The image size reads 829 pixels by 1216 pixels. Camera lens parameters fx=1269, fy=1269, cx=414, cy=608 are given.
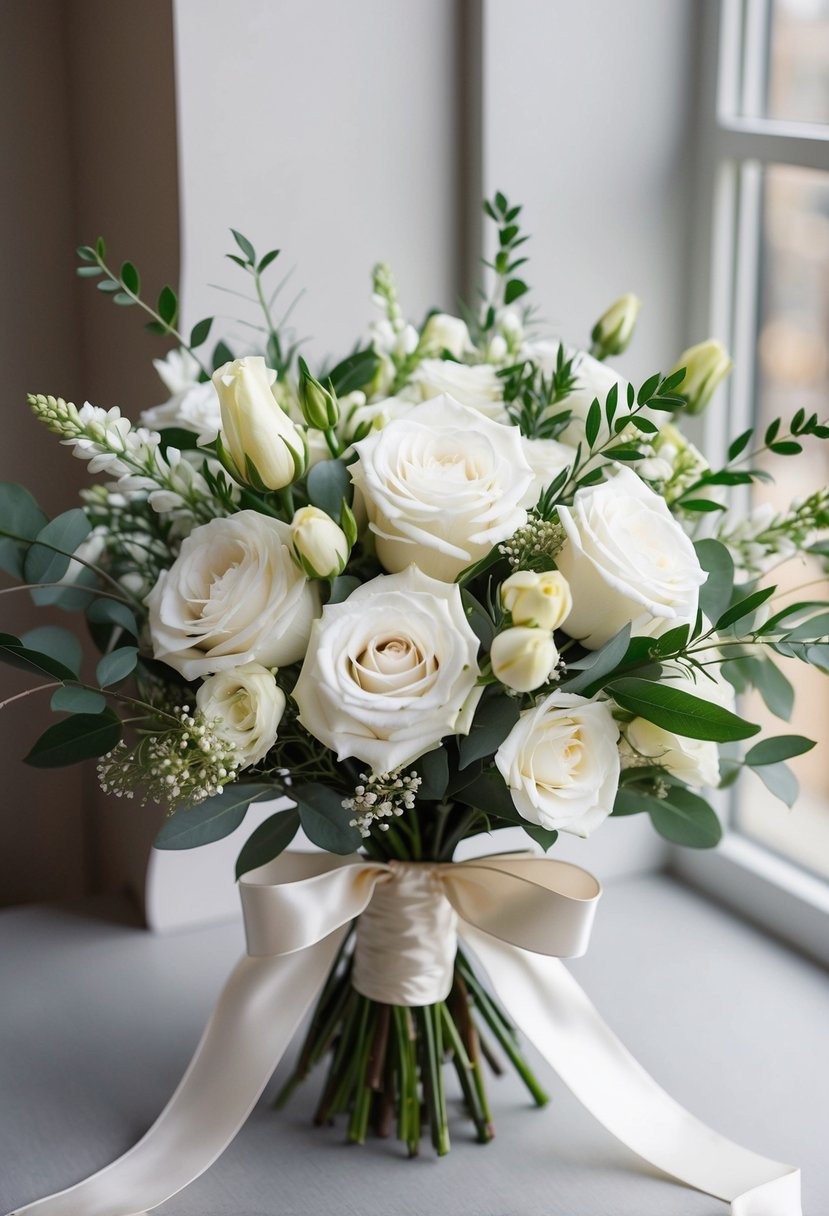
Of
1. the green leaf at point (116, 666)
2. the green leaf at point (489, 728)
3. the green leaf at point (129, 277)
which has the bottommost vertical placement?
the green leaf at point (489, 728)

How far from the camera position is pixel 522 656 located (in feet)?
2.27

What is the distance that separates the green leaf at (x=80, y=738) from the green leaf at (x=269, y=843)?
0.39ft

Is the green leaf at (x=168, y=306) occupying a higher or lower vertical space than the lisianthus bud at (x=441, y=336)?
Result: higher

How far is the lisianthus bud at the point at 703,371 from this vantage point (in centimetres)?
96

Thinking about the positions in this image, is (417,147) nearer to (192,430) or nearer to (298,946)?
(192,430)

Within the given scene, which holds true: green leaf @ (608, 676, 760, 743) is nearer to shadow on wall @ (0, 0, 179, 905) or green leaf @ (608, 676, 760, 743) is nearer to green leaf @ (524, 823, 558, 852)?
green leaf @ (524, 823, 558, 852)

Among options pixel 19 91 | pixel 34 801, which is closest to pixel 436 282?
pixel 19 91

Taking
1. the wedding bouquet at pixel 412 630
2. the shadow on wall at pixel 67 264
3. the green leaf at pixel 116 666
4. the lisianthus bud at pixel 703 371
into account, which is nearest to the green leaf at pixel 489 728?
the wedding bouquet at pixel 412 630

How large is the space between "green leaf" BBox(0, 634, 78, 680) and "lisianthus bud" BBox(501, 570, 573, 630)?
30cm

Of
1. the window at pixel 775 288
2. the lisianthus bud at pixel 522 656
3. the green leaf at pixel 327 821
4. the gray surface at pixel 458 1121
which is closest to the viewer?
the lisianthus bud at pixel 522 656

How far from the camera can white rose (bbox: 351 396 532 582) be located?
2.42ft

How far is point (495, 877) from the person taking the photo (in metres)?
0.89

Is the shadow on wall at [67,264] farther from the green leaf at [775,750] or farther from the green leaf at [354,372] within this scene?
the green leaf at [775,750]

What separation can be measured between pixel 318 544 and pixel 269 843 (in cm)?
24
